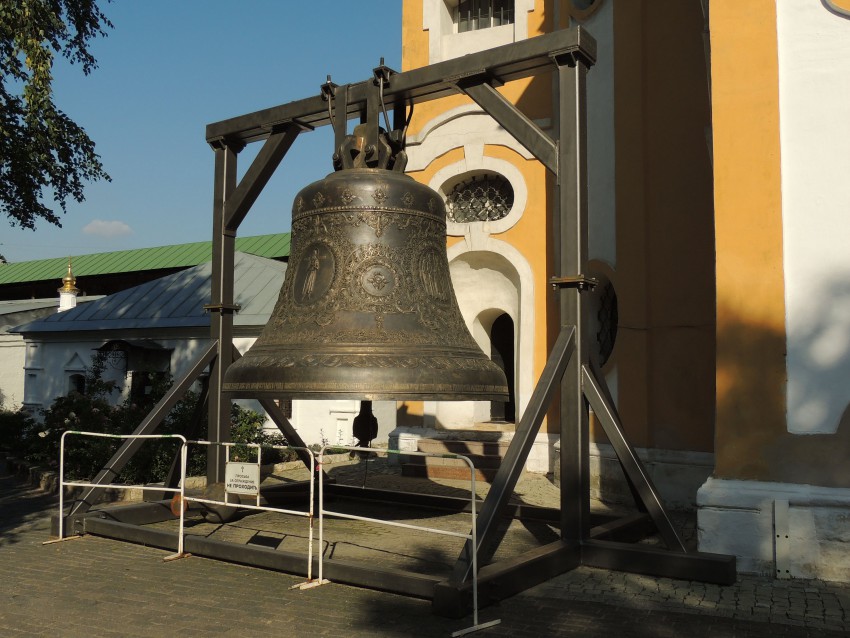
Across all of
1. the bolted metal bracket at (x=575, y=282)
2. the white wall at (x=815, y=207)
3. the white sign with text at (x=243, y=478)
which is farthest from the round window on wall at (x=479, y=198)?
the white sign with text at (x=243, y=478)

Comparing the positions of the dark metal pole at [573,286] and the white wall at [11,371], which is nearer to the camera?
the dark metal pole at [573,286]

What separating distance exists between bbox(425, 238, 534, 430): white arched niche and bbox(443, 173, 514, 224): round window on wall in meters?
0.58

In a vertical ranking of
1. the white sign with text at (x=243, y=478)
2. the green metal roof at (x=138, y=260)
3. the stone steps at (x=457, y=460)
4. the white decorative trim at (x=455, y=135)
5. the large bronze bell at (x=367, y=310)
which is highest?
the green metal roof at (x=138, y=260)

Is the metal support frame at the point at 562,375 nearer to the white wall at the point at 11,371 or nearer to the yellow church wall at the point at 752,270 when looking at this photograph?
the yellow church wall at the point at 752,270

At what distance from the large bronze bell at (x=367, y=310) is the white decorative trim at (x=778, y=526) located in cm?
227

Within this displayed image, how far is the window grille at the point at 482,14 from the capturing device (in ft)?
47.0

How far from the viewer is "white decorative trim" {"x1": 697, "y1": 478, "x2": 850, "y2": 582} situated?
6.35 m

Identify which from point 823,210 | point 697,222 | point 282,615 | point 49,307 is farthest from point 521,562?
point 49,307

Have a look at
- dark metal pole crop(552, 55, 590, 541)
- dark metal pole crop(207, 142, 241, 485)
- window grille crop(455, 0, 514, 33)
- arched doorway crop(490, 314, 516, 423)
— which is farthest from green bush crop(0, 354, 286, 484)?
window grille crop(455, 0, 514, 33)

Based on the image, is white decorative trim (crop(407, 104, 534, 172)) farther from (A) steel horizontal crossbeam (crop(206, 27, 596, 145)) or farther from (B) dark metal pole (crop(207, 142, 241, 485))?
(A) steel horizontal crossbeam (crop(206, 27, 596, 145))

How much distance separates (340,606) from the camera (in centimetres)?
536

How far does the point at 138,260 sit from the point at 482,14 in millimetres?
25068

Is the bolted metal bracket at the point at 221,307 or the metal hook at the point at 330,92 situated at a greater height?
the metal hook at the point at 330,92

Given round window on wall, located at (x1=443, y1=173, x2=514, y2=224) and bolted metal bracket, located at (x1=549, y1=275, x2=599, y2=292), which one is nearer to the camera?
bolted metal bracket, located at (x1=549, y1=275, x2=599, y2=292)
